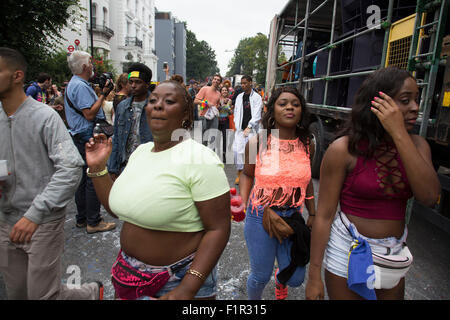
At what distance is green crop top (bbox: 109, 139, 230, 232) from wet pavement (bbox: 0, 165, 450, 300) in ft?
5.02

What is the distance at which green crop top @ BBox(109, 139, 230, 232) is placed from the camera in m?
1.34

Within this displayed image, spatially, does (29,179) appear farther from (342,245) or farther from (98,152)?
(342,245)

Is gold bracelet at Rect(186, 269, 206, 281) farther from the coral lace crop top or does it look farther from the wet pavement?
the wet pavement

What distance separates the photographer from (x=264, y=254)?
2.13 metres

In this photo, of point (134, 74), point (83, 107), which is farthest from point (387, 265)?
point (83, 107)

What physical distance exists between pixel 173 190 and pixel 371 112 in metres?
1.07

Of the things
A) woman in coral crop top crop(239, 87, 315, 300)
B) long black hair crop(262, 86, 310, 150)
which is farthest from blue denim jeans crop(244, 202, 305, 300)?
long black hair crop(262, 86, 310, 150)

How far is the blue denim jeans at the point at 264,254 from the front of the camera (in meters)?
2.11

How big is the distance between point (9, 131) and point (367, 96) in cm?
212

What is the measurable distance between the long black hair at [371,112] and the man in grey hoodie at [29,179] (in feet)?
5.56

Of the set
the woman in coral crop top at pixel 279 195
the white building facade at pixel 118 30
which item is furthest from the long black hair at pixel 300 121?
the white building facade at pixel 118 30

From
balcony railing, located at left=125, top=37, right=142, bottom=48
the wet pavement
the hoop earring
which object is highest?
balcony railing, located at left=125, top=37, right=142, bottom=48

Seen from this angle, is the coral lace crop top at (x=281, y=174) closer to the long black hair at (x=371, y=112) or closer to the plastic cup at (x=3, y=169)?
the long black hair at (x=371, y=112)
